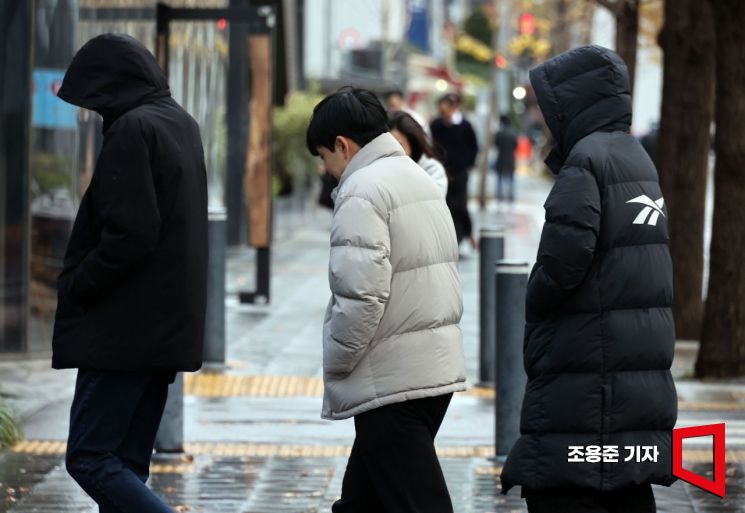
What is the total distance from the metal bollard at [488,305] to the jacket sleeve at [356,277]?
5.38m

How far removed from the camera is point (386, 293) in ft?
15.7

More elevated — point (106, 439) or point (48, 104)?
point (48, 104)

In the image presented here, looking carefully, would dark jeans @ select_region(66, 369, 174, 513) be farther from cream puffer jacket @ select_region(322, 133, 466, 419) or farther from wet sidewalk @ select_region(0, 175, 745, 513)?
wet sidewalk @ select_region(0, 175, 745, 513)

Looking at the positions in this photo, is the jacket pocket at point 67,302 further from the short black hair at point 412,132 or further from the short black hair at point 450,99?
the short black hair at point 450,99

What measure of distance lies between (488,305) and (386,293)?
562cm

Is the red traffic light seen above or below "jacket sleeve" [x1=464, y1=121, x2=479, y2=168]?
above

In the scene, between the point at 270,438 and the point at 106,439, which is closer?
the point at 106,439

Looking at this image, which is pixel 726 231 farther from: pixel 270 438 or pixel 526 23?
pixel 526 23

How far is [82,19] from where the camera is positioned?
Answer: 11.9m

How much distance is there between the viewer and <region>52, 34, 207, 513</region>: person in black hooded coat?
491 cm

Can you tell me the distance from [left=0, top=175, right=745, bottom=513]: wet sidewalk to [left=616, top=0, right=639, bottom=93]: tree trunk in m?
4.86

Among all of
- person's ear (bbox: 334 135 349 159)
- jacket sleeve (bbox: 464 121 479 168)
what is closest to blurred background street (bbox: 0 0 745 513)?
jacket sleeve (bbox: 464 121 479 168)

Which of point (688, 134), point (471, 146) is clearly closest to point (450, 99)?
point (471, 146)

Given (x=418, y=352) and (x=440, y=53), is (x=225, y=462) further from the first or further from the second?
(x=440, y=53)
